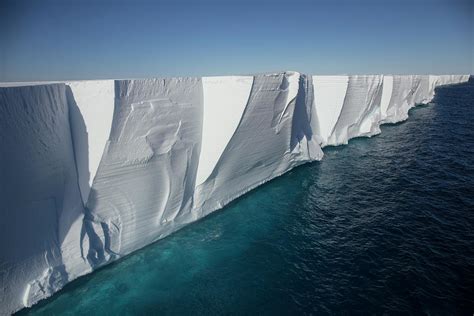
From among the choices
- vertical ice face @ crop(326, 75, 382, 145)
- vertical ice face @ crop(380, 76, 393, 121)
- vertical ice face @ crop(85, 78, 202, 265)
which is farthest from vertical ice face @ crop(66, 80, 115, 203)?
vertical ice face @ crop(380, 76, 393, 121)

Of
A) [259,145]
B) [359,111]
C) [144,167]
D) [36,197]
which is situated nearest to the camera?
[36,197]

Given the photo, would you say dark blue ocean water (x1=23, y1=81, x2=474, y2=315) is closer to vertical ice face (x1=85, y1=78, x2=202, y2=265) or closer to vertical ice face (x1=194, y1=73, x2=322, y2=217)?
vertical ice face (x1=194, y1=73, x2=322, y2=217)

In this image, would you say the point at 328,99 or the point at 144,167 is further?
the point at 328,99

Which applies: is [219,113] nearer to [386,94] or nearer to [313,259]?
[313,259]

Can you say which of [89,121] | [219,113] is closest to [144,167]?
[89,121]

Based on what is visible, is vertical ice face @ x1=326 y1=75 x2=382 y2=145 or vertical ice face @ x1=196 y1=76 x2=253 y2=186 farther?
vertical ice face @ x1=326 y1=75 x2=382 y2=145

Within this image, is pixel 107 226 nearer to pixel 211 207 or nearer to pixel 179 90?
pixel 211 207

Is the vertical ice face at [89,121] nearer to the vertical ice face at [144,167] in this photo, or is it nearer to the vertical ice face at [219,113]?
the vertical ice face at [144,167]
